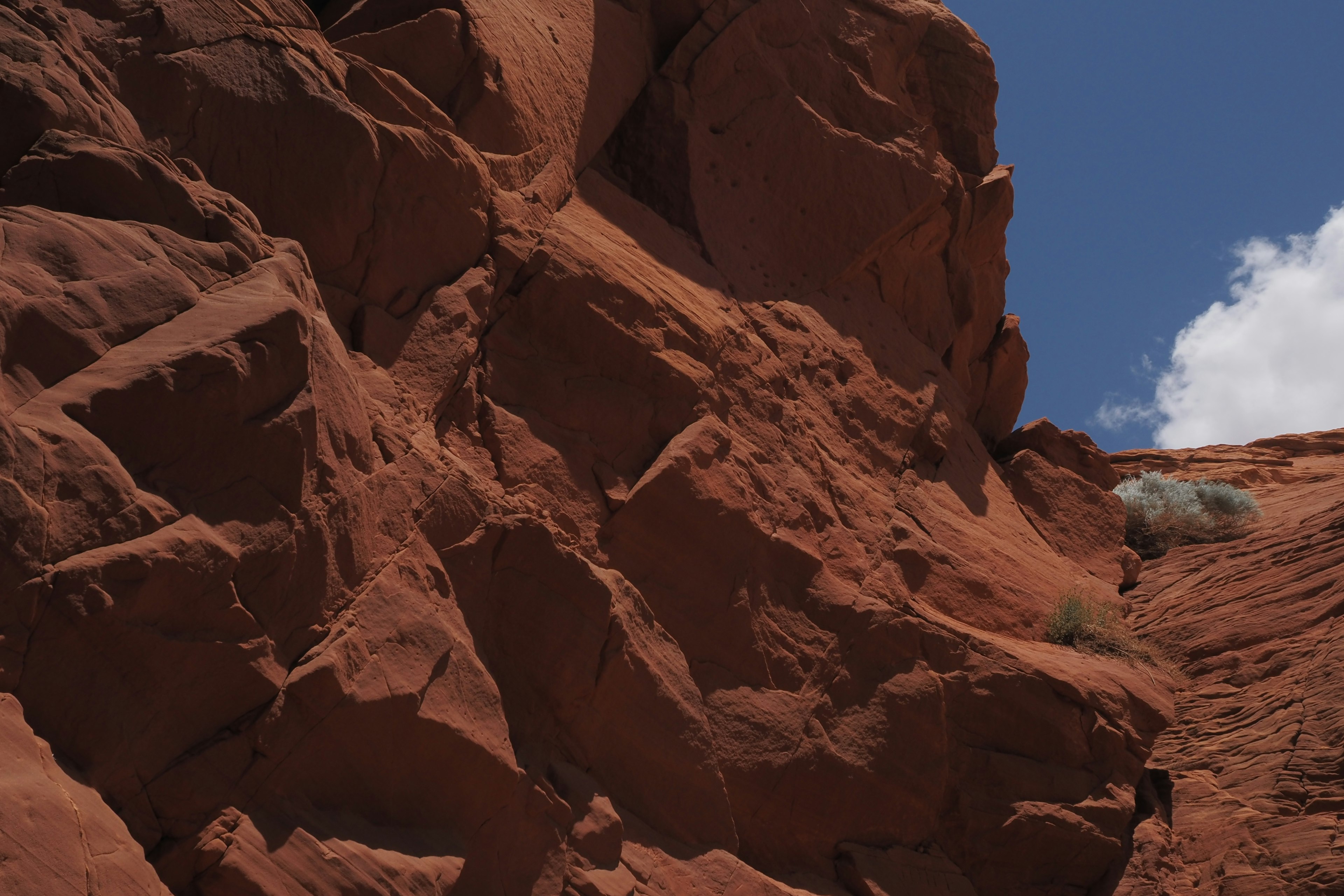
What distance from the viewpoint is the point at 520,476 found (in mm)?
9211

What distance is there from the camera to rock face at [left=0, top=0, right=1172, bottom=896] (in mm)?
6059

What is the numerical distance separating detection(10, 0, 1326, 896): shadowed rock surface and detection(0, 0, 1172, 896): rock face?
0.03m

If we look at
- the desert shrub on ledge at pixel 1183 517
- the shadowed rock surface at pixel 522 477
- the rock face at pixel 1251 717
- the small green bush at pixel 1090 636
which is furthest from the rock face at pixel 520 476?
the desert shrub on ledge at pixel 1183 517

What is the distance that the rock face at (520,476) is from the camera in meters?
6.06

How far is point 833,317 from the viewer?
12898 mm

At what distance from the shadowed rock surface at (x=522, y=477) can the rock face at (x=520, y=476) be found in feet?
0.11

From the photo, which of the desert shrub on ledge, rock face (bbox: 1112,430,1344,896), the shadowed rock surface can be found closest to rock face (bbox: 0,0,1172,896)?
the shadowed rock surface

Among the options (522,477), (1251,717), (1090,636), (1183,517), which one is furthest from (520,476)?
(1183,517)

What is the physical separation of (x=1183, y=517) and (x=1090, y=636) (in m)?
4.54

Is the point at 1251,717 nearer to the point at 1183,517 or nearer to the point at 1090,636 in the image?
the point at 1090,636

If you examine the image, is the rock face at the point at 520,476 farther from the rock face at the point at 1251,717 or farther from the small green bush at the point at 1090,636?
the rock face at the point at 1251,717

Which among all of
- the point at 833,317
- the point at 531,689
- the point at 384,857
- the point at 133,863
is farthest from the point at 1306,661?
the point at 133,863

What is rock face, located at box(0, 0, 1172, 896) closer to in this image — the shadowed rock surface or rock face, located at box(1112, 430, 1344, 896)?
the shadowed rock surface

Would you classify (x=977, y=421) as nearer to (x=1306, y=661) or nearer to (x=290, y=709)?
(x=1306, y=661)
